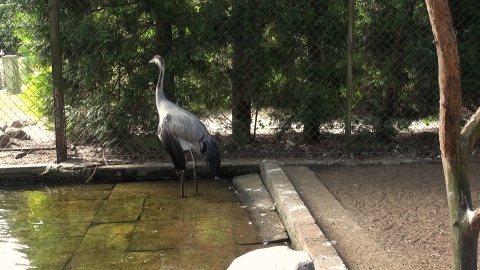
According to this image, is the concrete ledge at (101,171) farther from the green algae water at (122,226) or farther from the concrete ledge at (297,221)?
the concrete ledge at (297,221)

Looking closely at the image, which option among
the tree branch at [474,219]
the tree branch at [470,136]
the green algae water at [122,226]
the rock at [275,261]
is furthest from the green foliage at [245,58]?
the rock at [275,261]

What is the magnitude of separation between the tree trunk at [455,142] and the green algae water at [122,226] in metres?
1.68

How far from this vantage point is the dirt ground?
404 cm

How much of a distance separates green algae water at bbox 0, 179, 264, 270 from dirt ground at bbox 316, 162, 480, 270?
3.04ft

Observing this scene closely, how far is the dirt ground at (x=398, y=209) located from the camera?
4043 millimetres

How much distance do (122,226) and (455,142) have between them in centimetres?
293

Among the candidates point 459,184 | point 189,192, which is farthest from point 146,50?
point 459,184

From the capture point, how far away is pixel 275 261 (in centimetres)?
309

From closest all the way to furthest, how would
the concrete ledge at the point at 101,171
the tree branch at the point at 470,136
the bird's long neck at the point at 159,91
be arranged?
the tree branch at the point at 470,136, the bird's long neck at the point at 159,91, the concrete ledge at the point at 101,171

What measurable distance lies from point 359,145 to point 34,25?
3888 millimetres

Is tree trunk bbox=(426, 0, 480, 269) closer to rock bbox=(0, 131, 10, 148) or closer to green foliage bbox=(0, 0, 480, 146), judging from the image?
green foliage bbox=(0, 0, 480, 146)

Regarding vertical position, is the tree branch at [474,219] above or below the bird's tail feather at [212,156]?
above

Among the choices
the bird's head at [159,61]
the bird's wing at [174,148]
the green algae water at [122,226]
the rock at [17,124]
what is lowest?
the green algae water at [122,226]

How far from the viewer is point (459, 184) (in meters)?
3.39
